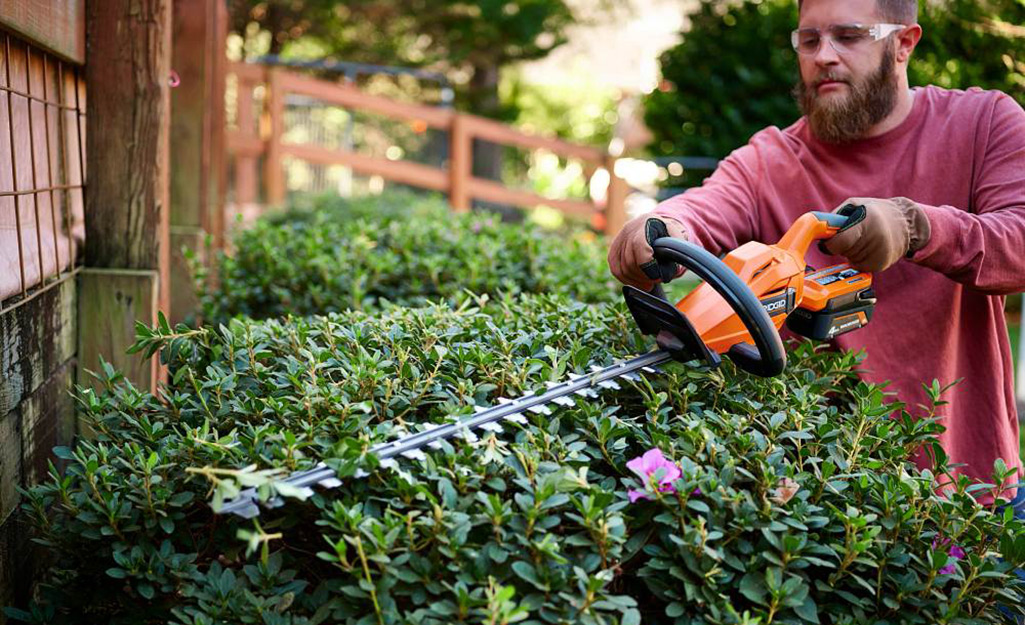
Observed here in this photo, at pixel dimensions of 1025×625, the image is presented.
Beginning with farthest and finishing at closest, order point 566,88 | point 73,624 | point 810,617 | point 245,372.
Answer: point 566,88
point 245,372
point 73,624
point 810,617

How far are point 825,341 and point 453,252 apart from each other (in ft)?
6.62

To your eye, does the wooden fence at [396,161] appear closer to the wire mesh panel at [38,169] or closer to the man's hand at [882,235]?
the wire mesh panel at [38,169]

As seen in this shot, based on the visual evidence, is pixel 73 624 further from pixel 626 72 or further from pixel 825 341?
pixel 626 72

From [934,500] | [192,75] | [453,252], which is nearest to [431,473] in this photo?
[934,500]

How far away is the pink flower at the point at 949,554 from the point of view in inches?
70.3

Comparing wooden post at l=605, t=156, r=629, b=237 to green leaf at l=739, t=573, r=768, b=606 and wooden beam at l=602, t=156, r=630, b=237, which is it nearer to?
wooden beam at l=602, t=156, r=630, b=237

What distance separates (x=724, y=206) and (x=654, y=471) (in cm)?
112

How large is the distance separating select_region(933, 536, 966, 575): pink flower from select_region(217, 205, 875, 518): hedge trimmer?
43 cm

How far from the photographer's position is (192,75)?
16.4ft

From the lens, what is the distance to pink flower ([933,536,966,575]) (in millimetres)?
1785

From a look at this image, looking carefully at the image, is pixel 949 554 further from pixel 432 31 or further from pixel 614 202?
pixel 432 31

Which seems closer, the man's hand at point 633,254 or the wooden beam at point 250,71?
the man's hand at point 633,254

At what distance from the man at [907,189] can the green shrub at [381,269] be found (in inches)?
43.0

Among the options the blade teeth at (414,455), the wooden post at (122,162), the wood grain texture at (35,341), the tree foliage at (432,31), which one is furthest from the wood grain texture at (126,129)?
the tree foliage at (432,31)
